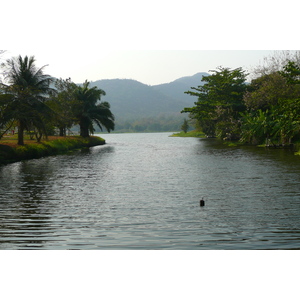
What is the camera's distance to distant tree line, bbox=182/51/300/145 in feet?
149

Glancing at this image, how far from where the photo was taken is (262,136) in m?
49.1

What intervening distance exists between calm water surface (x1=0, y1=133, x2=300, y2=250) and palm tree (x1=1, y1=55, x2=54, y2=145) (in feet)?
44.5

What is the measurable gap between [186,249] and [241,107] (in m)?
55.6

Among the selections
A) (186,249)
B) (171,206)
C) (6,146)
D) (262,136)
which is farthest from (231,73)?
(186,249)

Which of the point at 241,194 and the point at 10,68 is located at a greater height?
the point at 10,68

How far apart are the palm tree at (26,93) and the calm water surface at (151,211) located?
44.5 ft

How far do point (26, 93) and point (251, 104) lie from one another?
3194 cm

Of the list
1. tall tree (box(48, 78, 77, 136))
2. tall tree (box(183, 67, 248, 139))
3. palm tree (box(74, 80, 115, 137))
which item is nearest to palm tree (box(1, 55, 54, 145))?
tall tree (box(48, 78, 77, 136))

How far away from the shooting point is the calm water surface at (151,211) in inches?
339

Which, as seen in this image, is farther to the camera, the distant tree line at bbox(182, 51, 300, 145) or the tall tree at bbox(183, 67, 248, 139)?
the tall tree at bbox(183, 67, 248, 139)

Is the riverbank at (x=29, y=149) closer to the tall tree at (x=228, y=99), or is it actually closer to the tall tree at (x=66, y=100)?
the tall tree at (x=66, y=100)

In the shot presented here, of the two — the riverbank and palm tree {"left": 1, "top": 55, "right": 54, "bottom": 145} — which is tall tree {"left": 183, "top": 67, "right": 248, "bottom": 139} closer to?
the riverbank

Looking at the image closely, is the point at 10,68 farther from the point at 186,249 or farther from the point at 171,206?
the point at 186,249

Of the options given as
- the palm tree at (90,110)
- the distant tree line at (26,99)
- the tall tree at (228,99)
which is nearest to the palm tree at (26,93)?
the distant tree line at (26,99)
